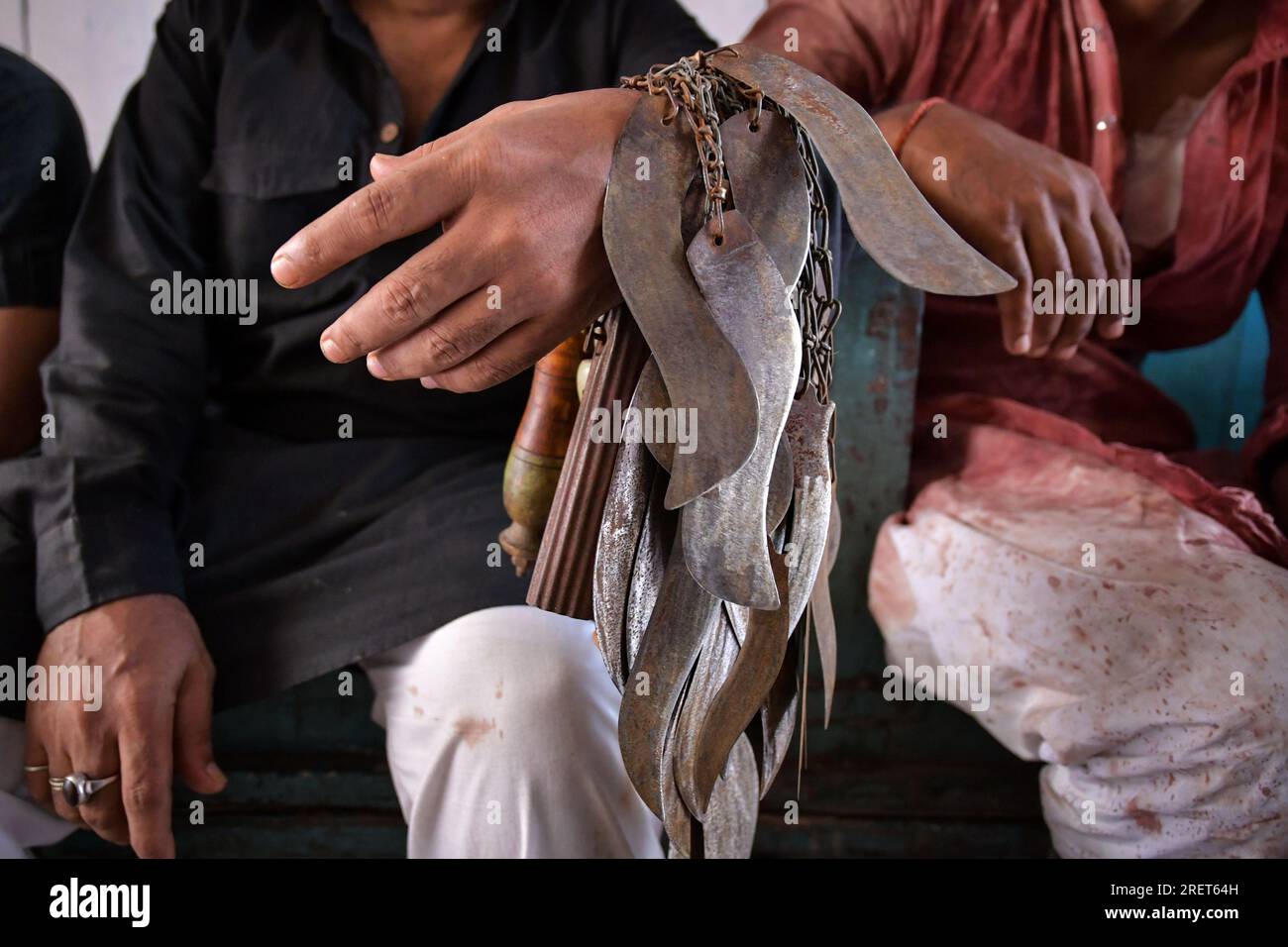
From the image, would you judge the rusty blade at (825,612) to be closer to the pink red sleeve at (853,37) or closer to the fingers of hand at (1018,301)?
the fingers of hand at (1018,301)

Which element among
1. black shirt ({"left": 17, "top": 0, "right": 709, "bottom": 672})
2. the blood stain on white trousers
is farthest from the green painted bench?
black shirt ({"left": 17, "top": 0, "right": 709, "bottom": 672})

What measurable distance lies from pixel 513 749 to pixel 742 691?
0.21m

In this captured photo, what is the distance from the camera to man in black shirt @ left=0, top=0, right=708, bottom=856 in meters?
0.69

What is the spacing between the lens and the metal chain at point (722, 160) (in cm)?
49

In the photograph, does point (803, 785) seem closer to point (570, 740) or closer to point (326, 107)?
point (570, 740)

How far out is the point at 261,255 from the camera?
835 mm

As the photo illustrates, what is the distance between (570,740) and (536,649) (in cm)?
7

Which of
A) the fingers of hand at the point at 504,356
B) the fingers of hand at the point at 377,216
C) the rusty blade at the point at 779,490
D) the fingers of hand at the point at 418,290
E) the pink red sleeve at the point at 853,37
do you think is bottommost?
the rusty blade at the point at 779,490

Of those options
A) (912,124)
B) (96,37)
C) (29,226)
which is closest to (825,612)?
(912,124)

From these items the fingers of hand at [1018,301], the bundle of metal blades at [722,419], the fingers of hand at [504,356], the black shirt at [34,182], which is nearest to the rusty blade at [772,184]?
the bundle of metal blades at [722,419]

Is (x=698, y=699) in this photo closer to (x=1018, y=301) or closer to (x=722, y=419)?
(x=722, y=419)

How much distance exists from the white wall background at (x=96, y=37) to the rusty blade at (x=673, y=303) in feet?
2.09

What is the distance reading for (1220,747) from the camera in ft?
2.33

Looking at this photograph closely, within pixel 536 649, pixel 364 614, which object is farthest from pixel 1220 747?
pixel 364 614
